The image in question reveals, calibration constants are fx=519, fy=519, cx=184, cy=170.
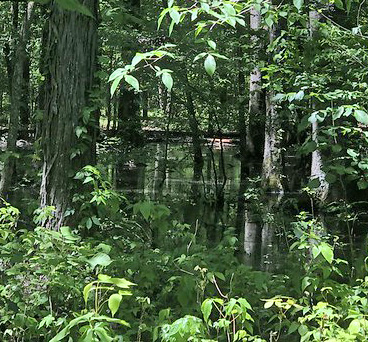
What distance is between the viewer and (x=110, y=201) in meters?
3.93

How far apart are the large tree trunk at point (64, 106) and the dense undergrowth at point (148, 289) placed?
0.16m

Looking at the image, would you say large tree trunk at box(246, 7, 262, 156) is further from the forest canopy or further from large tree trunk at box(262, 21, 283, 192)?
the forest canopy

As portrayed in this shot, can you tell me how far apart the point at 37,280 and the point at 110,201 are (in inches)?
34.6

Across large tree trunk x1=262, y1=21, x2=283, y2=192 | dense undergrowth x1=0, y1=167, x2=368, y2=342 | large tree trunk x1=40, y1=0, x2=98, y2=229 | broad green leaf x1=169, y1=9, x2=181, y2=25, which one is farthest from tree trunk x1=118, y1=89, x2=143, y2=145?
broad green leaf x1=169, y1=9, x2=181, y2=25

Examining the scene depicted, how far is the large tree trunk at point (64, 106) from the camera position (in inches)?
171

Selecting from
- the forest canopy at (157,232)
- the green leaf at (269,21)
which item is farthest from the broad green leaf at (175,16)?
the green leaf at (269,21)

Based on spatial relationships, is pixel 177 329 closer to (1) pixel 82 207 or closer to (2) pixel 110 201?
(2) pixel 110 201

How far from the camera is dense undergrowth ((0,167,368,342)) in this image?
2.63m

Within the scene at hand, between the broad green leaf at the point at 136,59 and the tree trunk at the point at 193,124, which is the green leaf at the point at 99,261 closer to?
the broad green leaf at the point at 136,59

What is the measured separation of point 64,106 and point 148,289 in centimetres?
169

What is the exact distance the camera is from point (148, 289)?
3.81 metres

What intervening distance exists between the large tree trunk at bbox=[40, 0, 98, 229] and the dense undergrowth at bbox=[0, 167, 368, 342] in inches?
6.4

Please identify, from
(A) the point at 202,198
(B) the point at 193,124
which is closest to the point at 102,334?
(B) the point at 193,124

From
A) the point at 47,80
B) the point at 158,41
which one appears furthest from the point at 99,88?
the point at 158,41
